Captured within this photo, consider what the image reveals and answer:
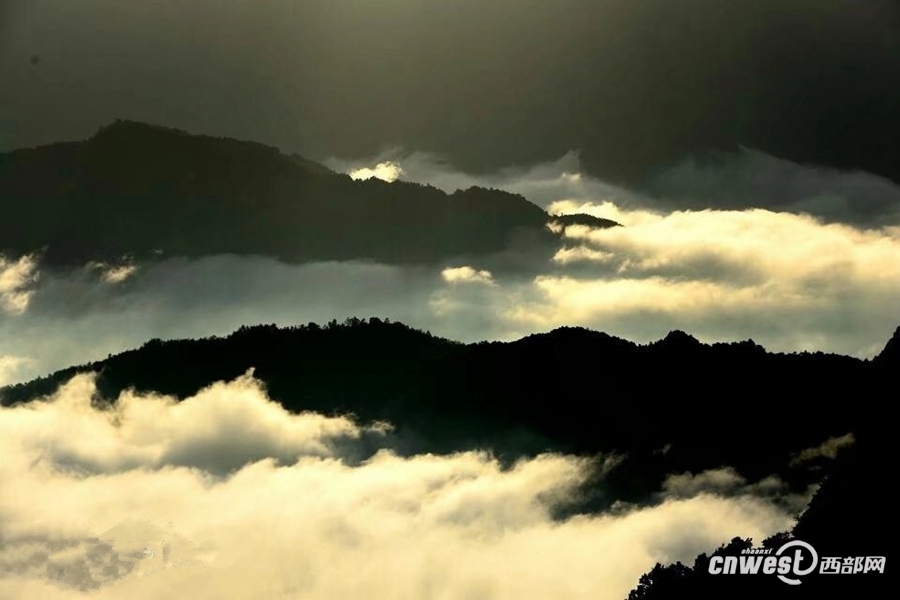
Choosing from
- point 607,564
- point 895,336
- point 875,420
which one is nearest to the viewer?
point 875,420

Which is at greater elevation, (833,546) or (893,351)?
(893,351)

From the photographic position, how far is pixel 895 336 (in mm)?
183250

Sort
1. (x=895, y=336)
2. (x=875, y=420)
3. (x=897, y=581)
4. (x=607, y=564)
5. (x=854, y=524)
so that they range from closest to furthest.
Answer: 1. (x=897, y=581)
2. (x=854, y=524)
3. (x=875, y=420)
4. (x=895, y=336)
5. (x=607, y=564)

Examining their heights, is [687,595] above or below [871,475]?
below

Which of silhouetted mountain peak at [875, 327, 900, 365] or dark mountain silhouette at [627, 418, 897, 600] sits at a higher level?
silhouetted mountain peak at [875, 327, 900, 365]

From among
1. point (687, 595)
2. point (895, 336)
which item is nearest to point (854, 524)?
point (687, 595)

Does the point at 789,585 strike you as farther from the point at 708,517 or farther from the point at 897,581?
the point at 708,517

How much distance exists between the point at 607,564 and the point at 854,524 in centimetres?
7643

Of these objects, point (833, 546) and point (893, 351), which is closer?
point (833, 546)

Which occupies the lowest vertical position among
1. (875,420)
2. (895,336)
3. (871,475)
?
(871,475)

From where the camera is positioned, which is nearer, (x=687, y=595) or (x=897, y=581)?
(x=897, y=581)

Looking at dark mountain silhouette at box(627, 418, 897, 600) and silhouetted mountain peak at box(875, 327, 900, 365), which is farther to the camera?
silhouetted mountain peak at box(875, 327, 900, 365)

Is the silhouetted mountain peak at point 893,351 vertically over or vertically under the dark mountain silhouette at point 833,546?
over

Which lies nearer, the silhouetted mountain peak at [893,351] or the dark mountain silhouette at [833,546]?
the dark mountain silhouette at [833,546]
